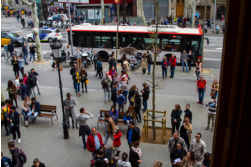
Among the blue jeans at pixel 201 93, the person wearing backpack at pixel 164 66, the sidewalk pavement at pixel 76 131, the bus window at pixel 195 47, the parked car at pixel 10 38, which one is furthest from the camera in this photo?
the parked car at pixel 10 38

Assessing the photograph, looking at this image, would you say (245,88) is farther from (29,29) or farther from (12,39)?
(29,29)

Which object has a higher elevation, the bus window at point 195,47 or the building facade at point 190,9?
the building facade at point 190,9

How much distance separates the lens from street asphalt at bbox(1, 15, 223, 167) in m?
10.1

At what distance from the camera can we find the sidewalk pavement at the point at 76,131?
997 centimetres

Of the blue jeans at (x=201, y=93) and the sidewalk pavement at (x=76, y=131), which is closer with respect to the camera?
the sidewalk pavement at (x=76, y=131)

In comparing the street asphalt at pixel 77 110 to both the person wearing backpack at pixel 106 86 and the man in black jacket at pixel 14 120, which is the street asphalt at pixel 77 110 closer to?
the person wearing backpack at pixel 106 86

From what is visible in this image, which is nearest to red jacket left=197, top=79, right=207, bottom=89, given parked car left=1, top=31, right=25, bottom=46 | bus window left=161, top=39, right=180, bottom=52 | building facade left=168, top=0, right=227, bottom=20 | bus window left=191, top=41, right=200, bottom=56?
bus window left=191, top=41, right=200, bottom=56

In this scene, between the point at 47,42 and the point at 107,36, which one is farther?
the point at 47,42

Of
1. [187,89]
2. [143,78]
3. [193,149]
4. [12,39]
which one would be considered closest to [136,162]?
[193,149]

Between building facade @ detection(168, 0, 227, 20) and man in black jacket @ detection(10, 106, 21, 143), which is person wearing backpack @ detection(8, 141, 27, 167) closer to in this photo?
man in black jacket @ detection(10, 106, 21, 143)

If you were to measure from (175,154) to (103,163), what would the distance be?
77.9 inches

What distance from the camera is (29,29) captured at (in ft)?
139

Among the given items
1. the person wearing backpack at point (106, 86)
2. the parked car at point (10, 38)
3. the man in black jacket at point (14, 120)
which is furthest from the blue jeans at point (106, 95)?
the parked car at point (10, 38)

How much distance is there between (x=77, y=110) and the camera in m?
13.9
